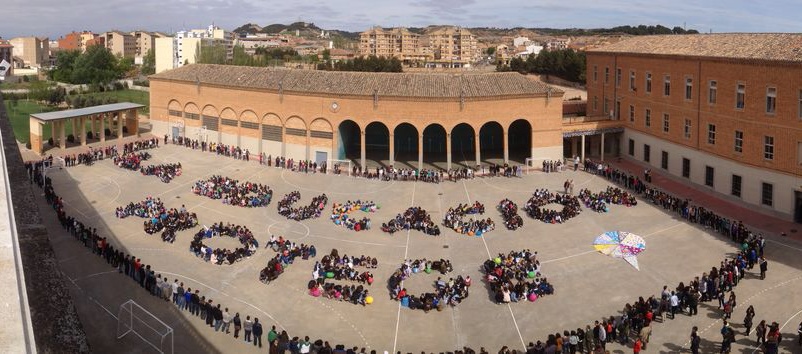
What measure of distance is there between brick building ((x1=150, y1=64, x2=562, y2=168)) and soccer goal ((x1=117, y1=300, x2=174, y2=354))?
26.3m

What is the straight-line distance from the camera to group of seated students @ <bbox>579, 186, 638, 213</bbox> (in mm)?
36688

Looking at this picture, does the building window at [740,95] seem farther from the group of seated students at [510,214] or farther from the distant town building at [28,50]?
the distant town building at [28,50]

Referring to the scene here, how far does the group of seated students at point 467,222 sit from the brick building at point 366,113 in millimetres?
10341

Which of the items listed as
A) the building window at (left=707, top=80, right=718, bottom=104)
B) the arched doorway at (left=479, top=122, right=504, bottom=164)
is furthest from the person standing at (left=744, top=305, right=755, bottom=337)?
the arched doorway at (left=479, top=122, right=504, bottom=164)

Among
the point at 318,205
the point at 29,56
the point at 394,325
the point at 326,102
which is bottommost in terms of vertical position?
the point at 394,325

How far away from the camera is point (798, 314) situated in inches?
936

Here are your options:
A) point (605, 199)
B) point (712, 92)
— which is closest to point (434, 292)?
point (605, 199)

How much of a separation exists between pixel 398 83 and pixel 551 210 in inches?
679

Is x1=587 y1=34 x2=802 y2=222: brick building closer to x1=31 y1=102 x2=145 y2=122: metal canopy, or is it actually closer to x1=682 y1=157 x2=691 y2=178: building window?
x1=682 y1=157 x2=691 y2=178: building window

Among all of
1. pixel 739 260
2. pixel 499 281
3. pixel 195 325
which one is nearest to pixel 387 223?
pixel 499 281

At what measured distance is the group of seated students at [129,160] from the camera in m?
47.1

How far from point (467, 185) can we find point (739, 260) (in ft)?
61.5

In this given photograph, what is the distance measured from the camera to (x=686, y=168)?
143ft

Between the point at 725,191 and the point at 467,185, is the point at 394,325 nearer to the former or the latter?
the point at 467,185
